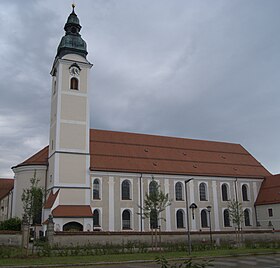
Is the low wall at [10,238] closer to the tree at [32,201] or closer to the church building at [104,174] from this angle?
the tree at [32,201]

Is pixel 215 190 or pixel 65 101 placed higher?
pixel 65 101

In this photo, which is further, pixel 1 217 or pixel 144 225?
pixel 1 217

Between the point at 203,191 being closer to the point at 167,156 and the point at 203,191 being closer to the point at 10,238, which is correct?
the point at 167,156

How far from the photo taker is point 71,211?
1485 inches

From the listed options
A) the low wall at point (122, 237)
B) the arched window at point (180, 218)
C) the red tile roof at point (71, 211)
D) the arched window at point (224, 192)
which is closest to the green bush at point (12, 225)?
the red tile roof at point (71, 211)

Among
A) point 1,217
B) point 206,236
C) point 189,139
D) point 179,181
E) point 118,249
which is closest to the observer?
point 118,249

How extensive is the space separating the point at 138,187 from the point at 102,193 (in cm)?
463

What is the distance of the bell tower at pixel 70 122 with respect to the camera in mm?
39625

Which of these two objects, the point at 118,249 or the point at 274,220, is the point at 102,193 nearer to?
the point at 118,249

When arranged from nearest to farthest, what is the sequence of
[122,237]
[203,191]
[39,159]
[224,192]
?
[122,237] → [39,159] → [203,191] → [224,192]

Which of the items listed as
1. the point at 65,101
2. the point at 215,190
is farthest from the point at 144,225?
the point at 65,101

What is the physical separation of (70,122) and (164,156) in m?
14.0

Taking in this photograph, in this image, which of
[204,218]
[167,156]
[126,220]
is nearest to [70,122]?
[126,220]

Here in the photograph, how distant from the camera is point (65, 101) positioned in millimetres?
42281
